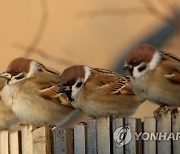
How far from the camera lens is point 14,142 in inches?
318

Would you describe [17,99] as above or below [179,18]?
below

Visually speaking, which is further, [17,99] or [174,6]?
[174,6]

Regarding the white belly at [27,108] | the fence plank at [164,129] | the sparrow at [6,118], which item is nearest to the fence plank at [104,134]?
the fence plank at [164,129]

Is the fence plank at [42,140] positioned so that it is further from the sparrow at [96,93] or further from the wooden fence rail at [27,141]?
the sparrow at [96,93]

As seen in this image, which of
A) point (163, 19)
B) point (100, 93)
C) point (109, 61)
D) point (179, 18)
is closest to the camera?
point (100, 93)

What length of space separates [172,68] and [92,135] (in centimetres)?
71

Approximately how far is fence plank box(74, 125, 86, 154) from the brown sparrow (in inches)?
32.9

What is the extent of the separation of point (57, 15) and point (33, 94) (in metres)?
3.90

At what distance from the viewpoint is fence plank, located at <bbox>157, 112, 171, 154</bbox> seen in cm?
723

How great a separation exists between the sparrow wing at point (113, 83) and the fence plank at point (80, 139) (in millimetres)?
607

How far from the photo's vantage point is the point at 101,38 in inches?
481

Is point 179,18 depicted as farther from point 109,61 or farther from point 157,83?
point 157,83

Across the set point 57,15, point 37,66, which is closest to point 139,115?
point 57,15

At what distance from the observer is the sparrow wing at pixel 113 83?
816cm
